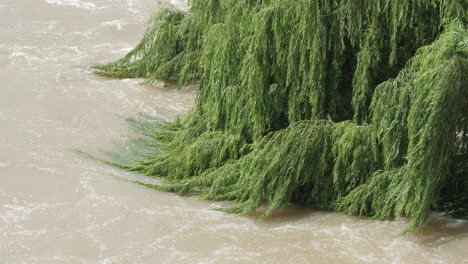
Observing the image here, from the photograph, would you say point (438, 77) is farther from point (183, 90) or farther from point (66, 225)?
point (183, 90)

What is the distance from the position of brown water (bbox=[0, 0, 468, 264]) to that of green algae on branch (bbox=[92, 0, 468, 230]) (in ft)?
0.98

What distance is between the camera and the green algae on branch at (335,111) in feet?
31.7

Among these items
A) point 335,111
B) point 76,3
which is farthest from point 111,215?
point 76,3

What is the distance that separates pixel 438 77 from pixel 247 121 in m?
3.01

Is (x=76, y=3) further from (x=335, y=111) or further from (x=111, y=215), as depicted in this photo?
(x=335, y=111)

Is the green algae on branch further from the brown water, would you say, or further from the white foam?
the white foam

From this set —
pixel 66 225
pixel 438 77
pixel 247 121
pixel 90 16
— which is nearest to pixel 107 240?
pixel 66 225

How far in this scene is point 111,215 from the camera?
36.2ft


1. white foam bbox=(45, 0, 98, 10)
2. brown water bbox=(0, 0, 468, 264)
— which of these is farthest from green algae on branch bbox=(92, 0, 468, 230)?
white foam bbox=(45, 0, 98, 10)

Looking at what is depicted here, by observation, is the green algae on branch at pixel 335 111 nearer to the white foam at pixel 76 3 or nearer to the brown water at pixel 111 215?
the brown water at pixel 111 215

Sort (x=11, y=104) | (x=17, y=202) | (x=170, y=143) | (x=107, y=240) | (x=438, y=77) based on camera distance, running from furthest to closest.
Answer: (x=11, y=104) → (x=170, y=143) → (x=17, y=202) → (x=107, y=240) → (x=438, y=77)

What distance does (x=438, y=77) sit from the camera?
30.6 feet

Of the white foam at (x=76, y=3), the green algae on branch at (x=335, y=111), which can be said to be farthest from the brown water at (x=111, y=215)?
the white foam at (x=76, y=3)

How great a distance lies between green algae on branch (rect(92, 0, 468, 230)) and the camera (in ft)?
31.7
